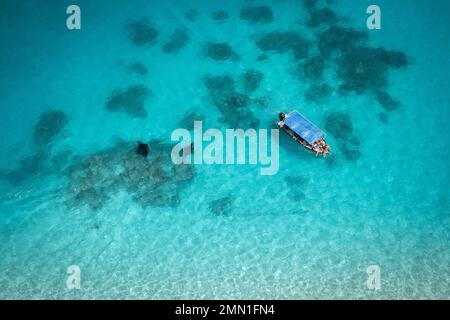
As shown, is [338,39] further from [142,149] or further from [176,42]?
[142,149]

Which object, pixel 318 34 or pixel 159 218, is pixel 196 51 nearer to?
pixel 318 34

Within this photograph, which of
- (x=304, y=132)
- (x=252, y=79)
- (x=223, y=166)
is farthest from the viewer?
(x=252, y=79)

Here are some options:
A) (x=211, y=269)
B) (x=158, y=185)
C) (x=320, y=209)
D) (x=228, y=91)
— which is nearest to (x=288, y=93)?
(x=228, y=91)

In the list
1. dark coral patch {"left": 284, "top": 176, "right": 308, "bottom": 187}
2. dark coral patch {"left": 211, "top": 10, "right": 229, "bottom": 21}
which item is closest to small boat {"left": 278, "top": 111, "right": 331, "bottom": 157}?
dark coral patch {"left": 284, "top": 176, "right": 308, "bottom": 187}

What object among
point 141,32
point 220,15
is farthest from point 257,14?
point 141,32

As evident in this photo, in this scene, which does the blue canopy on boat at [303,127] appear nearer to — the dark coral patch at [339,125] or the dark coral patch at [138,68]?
the dark coral patch at [339,125]
